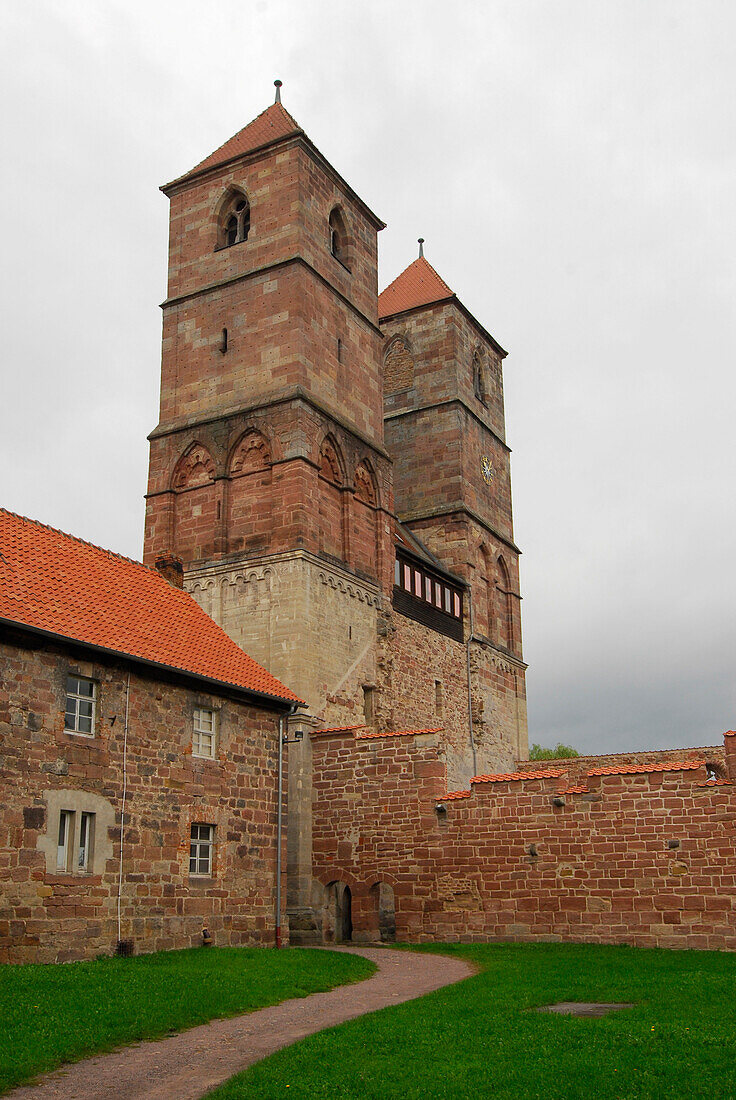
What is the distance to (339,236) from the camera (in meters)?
33.4

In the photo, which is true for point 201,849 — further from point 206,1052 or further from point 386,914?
point 206,1052

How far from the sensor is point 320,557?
27.5 m

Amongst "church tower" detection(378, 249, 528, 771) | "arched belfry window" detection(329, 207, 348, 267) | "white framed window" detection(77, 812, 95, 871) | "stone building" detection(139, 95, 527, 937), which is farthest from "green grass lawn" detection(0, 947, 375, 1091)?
"arched belfry window" detection(329, 207, 348, 267)

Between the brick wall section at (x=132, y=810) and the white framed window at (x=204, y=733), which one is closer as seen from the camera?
the brick wall section at (x=132, y=810)

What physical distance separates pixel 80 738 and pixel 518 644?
87.7 feet

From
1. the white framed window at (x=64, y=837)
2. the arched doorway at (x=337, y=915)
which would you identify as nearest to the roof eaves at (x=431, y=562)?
the arched doorway at (x=337, y=915)

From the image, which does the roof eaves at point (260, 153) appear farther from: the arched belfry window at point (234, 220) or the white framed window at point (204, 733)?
the white framed window at point (204, 733)

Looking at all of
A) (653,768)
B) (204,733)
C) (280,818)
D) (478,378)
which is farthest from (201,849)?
(478,378)

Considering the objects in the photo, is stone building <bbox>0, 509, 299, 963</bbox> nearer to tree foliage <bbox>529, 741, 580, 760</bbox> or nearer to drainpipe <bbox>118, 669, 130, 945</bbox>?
drainpipe <bbox>118, 669, 130, 945</bbox>

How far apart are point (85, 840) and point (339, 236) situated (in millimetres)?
22518

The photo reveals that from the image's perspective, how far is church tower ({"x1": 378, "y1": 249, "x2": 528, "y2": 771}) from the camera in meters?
38.1

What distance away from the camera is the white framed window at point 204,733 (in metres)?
19.2

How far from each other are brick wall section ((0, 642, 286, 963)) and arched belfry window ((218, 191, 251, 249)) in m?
17.0

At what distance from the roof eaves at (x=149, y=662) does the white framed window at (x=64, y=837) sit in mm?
2565
